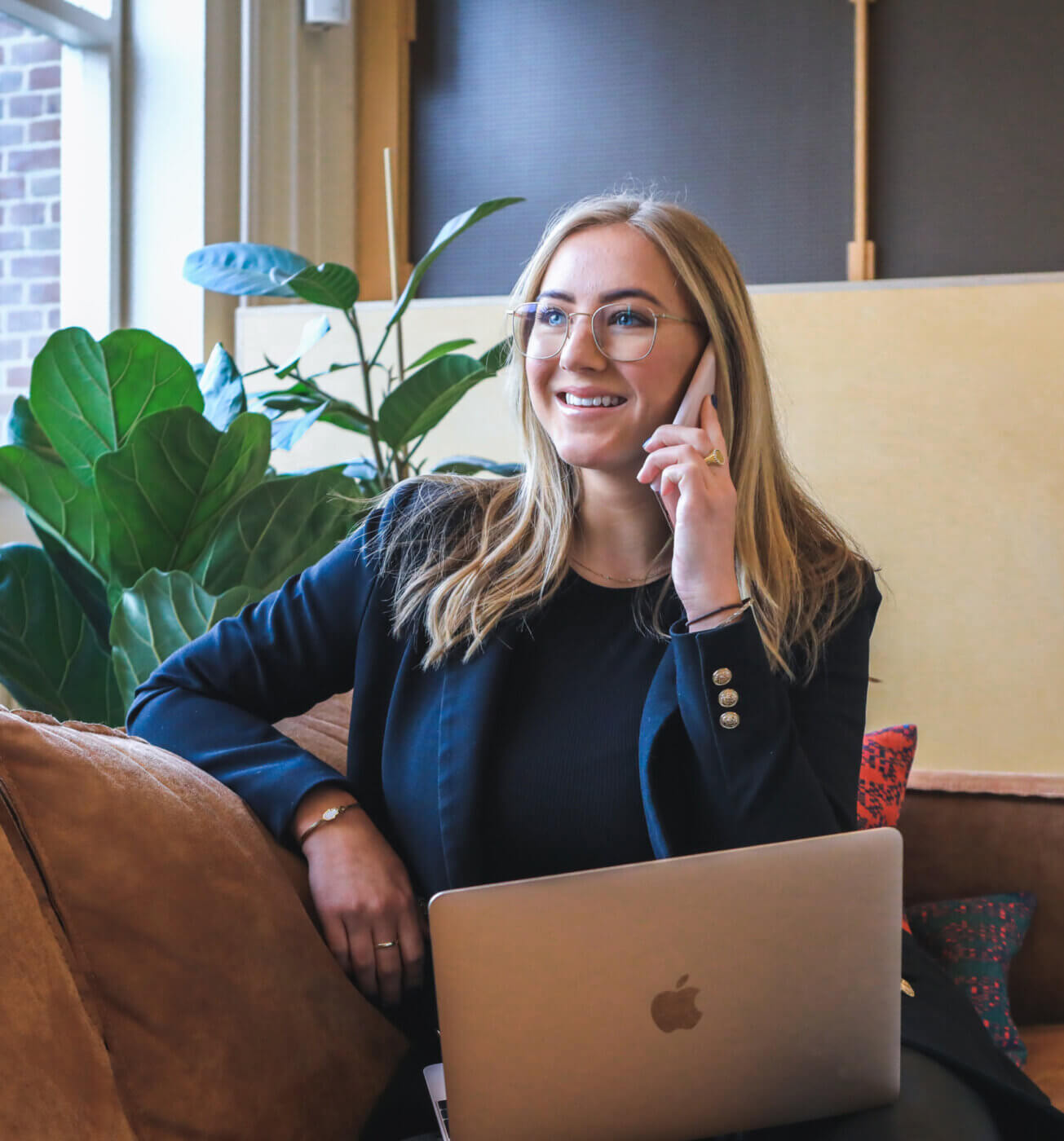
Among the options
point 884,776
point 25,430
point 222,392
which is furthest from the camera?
point 222,392

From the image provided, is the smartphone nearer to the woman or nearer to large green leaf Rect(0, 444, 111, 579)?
the woman

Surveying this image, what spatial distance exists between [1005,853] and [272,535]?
117cm

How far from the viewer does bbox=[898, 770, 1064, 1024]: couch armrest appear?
1.72 meters

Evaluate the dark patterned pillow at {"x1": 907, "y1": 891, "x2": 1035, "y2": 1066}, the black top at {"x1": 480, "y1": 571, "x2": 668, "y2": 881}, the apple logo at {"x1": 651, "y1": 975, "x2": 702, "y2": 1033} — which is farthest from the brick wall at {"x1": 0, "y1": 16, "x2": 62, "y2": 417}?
the apple logo at {"x1": 651, "y1": 975, "x2": 702, "y2": 1033}

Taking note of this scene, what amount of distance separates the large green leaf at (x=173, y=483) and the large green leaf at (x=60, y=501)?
6 centimetres

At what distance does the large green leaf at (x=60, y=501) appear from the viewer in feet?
5.65

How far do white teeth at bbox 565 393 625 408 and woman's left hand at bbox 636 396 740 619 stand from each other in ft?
0.22

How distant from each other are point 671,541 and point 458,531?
0.27 m

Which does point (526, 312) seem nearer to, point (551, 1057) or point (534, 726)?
point (534, 726)

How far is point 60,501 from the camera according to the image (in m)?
1.74

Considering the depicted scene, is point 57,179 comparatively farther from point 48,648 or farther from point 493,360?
point 48,648

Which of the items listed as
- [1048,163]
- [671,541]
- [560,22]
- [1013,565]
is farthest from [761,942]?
[560,22]

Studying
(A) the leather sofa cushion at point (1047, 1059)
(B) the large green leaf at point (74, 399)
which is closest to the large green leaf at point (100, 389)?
(B) the large green leaf at point (74, 399)

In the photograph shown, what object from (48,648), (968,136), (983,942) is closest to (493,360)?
(48,648)
